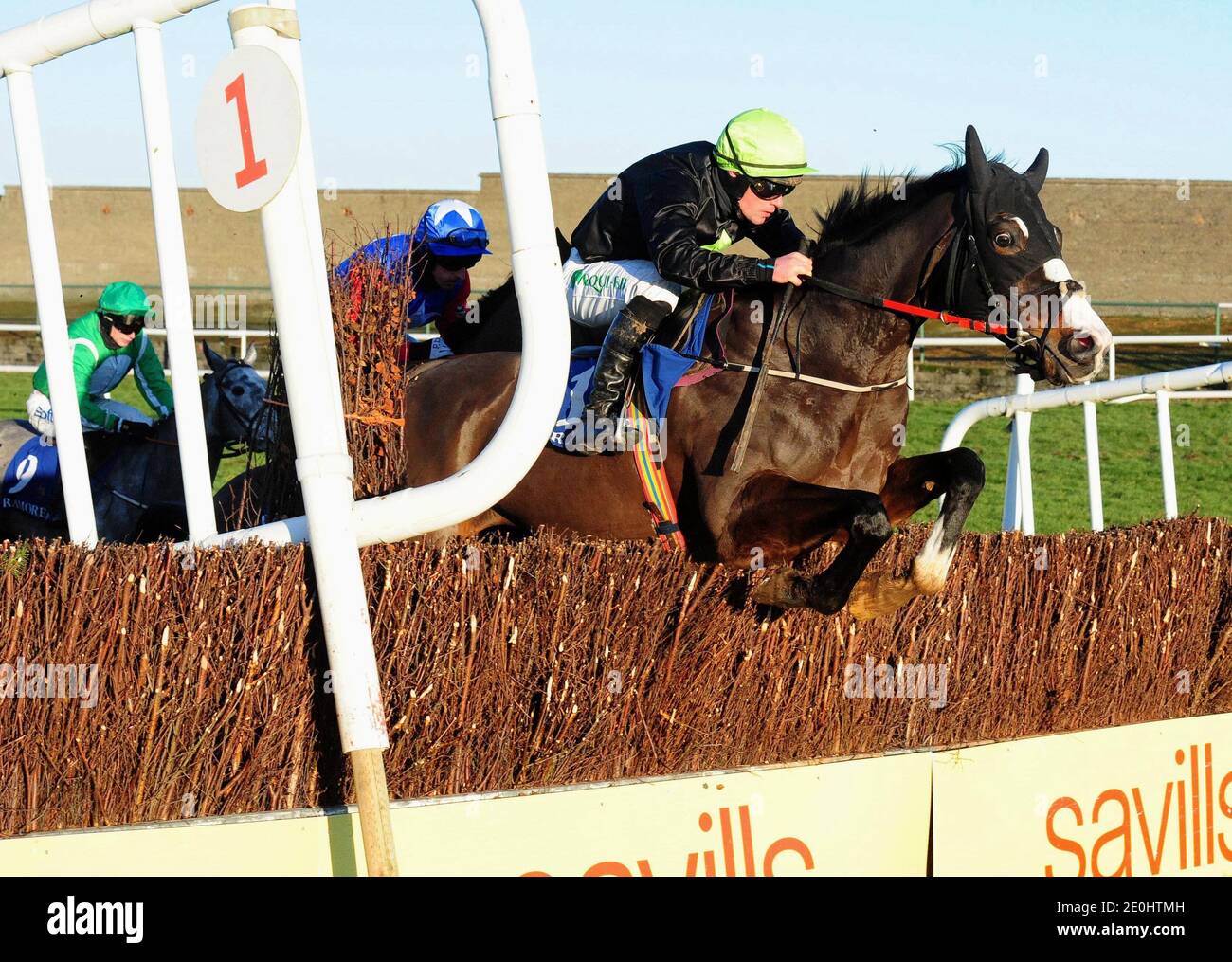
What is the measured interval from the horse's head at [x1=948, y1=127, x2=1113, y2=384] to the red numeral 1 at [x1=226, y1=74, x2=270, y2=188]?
2.51 m

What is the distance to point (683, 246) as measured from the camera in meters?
4.49

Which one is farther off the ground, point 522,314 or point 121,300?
point 121,300

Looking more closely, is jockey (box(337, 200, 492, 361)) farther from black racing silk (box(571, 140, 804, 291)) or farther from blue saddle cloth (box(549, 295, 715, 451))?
blue saddle cloth (box(549, 295, 715, 451))

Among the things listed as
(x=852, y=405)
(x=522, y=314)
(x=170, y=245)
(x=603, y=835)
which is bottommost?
(x=603, y=835)

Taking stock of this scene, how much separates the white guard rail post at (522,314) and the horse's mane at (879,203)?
2.27 metres

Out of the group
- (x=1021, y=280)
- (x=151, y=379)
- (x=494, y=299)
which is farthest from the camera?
(x=151, y=379)

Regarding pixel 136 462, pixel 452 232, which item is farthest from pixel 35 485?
pixel 452 232

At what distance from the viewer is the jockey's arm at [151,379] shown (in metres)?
7.01

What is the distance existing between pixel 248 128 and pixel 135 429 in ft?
14.5

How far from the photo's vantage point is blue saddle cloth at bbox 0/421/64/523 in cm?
644

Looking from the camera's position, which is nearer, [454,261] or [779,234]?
[779,234]

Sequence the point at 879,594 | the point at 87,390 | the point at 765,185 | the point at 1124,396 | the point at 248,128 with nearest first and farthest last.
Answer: the point at 248,128, the point at 879,594, the point at 765,185, the point at 1124,396, the point at 87,390

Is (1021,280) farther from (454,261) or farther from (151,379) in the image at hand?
(151,379)

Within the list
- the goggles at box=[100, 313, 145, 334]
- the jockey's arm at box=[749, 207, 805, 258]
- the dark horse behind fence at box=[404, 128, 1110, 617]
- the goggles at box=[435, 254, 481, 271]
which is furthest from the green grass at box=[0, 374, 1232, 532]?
the dark horse behind fence at box=[404, 128, 1110, 617]
